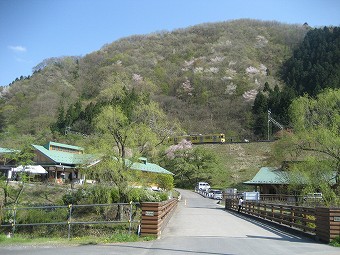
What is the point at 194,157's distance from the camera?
56469mm

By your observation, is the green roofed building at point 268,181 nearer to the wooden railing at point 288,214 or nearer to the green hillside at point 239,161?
the green hillside at point 239,161

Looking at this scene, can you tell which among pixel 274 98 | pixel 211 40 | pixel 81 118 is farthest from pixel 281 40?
pixel 81 118

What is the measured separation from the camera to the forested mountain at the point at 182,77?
7869cm

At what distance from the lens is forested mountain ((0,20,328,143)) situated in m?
78.7

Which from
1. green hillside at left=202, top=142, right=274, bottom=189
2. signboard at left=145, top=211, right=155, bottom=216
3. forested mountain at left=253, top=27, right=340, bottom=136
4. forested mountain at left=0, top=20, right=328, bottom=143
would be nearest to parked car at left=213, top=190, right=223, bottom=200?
green hillside at left=202, top=142, right=274, bottom=189

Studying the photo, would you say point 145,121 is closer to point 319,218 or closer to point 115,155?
point 115,155

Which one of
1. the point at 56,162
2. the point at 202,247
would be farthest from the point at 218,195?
the point at 202,247

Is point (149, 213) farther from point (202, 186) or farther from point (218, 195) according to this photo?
point (202, 186)

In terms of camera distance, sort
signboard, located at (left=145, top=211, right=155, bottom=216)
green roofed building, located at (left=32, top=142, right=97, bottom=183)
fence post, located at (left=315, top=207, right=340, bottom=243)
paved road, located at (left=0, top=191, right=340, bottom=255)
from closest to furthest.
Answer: paved road, located at (left=0, top=191, right=340, bottom=255), fence post, located at (left=315, top=207, right=340, bottom=243), signboard, located at (left=145, top=211, right=155, bottom=216), green roofed building, located at (left=32, top=142, right=97, bottom=183)

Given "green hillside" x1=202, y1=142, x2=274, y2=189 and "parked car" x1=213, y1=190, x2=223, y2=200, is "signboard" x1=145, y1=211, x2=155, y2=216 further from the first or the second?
"green hillside" x1=202, y1=142, x2=274, y2=189

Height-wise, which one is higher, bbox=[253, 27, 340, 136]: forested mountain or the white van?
bbox=[253, 27, 340, 136]: forested mountain

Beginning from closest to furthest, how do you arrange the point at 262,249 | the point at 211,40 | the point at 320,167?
the point at 262,249, the point at 320,167, the point at 211,40

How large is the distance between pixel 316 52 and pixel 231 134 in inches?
1279

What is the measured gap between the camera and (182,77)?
107 meters
